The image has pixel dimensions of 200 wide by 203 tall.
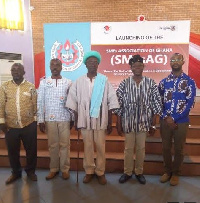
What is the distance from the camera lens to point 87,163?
272 centimetres

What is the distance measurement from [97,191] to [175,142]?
1.10 m

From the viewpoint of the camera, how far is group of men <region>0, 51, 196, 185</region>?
2514 millimetres

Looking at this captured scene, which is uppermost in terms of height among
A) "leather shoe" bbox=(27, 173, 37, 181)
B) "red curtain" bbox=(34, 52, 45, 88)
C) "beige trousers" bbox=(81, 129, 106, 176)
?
"red curtain" bbox=(34, 52, 45, 88)

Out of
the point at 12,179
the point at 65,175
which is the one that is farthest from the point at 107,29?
the point at 12,179

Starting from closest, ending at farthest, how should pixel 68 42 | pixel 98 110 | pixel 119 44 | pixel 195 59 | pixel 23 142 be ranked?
pixel 98 110, pixel 23 142, pixel 119 44, pixel 195 59, pixel 68 42

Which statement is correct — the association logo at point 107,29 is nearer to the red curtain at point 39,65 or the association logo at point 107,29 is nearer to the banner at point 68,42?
the banner at point 68,42

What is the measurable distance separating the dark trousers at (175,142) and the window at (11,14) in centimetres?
477

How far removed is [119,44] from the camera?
583 centimetres

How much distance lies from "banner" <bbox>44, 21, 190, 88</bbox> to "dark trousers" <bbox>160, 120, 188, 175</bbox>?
3484 mm

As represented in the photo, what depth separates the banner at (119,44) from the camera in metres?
5.63

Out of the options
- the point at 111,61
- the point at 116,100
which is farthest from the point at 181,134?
the point at 111,61

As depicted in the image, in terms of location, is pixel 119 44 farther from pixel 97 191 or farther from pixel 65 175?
pixel 97 191

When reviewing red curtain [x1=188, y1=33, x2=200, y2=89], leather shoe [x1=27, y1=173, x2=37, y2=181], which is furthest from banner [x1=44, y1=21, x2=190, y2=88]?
leather shoe [x1=27, y1=173, x2=37, y2=181]

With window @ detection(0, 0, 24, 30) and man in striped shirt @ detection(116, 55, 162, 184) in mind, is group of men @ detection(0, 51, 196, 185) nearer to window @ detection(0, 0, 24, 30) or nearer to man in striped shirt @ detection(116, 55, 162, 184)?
man in striped shirt @ detection(116, 55, 162, 184)
